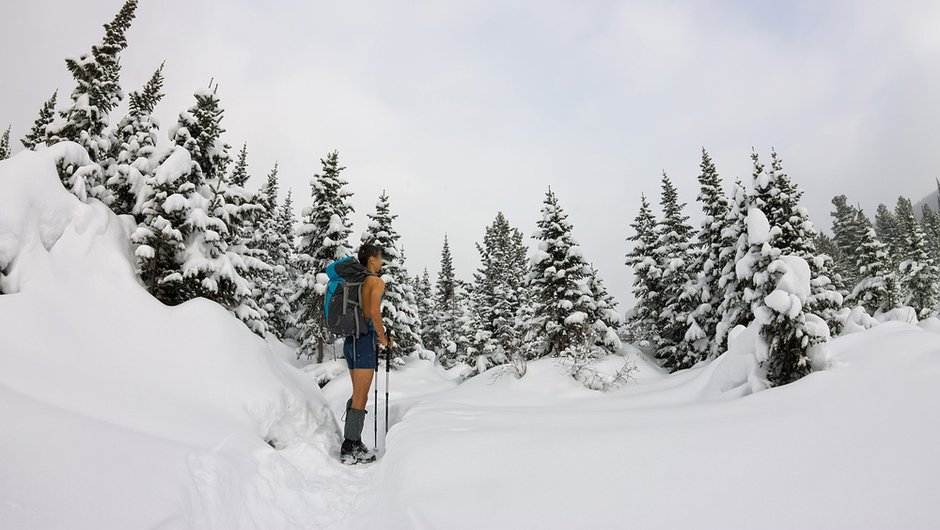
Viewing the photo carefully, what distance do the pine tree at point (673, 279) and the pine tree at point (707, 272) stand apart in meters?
0.48

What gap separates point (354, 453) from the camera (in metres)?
5.13

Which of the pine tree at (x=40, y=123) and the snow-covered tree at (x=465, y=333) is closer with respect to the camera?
the pine tree at (x=40, y=123)

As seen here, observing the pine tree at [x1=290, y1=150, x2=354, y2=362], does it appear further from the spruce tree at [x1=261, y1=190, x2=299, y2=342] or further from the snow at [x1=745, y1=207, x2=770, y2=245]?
the snow at [x1=745, y1=207, x2=770, y2=245]

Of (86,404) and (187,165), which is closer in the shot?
(86,404)

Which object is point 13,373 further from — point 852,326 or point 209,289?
point 852,326

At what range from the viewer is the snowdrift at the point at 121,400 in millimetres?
2172

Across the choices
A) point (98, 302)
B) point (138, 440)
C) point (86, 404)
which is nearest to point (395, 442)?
point (138, 440)

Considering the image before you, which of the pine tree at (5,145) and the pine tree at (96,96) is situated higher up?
the pine tree at (5,145)

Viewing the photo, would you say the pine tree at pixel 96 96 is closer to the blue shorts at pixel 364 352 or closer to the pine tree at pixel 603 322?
the blue shorts at pixel 364 352

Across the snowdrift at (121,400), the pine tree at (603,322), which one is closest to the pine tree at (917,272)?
the pine tree at (603,322)

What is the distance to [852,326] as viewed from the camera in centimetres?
834

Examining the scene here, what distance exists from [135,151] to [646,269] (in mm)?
25387

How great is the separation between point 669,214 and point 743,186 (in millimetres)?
7438

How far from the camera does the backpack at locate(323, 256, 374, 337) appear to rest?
5.50 metres
